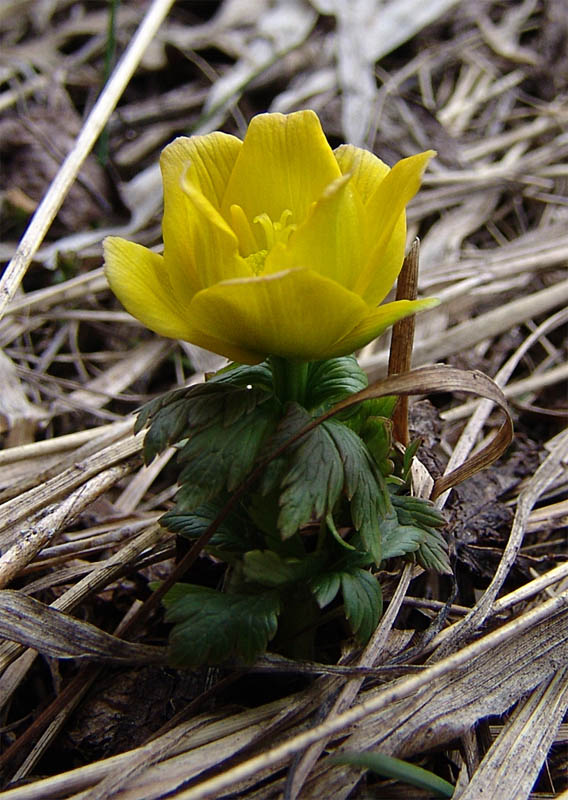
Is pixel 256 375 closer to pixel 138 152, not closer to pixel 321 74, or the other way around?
pixel 138 152

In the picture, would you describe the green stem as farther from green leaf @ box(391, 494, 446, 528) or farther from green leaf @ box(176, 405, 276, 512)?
green leaf @ box(391, 494, 446, 528)

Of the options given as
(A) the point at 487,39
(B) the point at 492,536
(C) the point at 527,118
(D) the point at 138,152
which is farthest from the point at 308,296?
(A) the point at 487,39

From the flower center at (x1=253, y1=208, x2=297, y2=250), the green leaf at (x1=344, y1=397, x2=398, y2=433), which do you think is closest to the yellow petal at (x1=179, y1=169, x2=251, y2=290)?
the flower center at (x1=253, y1=208, x2=297, y2=250)

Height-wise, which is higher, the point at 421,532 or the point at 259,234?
the point at 259,234

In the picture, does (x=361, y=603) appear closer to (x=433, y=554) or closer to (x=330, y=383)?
(x=433, y=554)

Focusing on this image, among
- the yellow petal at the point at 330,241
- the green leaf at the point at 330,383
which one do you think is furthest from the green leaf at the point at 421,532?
the yellow petal at the point at 330,241

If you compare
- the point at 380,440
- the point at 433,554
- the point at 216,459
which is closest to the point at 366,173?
the point at 380,440
